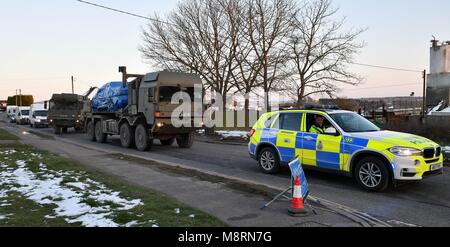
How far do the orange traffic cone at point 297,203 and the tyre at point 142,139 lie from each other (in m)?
10.9

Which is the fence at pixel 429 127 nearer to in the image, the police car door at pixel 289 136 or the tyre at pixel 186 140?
the tyre at pixel 186 140

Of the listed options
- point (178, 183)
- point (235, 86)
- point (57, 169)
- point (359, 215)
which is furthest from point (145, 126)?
point (235, 86)

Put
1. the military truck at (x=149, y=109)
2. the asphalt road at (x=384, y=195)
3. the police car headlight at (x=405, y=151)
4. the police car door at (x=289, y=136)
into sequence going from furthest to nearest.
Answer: the military truck at (x=149, y=109), the police car door at (x=289, y=136), the police car headlight at (x=405, y=151), the asphalt road at (x=384, y=195)

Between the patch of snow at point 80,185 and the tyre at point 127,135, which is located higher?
the tyre at point 127,135

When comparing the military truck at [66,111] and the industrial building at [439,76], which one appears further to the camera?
the military truck at [66,111]

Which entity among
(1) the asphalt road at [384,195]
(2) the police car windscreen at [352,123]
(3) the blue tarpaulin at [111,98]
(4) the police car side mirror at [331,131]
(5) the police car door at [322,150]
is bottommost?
(1) the asphalt road at [384,195]

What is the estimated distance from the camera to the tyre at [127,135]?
1761 cm

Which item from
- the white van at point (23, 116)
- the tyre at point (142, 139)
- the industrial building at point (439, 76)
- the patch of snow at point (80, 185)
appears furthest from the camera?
the white van at point (23, 116)

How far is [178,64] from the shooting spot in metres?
30.5

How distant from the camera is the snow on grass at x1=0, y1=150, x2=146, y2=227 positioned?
19.4 ft

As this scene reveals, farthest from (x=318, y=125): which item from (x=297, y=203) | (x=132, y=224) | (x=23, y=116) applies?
(x=23, y=116)

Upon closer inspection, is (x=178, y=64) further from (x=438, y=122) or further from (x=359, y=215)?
(x=359, y=215)

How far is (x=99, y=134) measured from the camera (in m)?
20.9

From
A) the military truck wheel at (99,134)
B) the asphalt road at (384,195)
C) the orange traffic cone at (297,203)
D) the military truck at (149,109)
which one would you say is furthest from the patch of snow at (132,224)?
the military truck wheel at (99,134)
